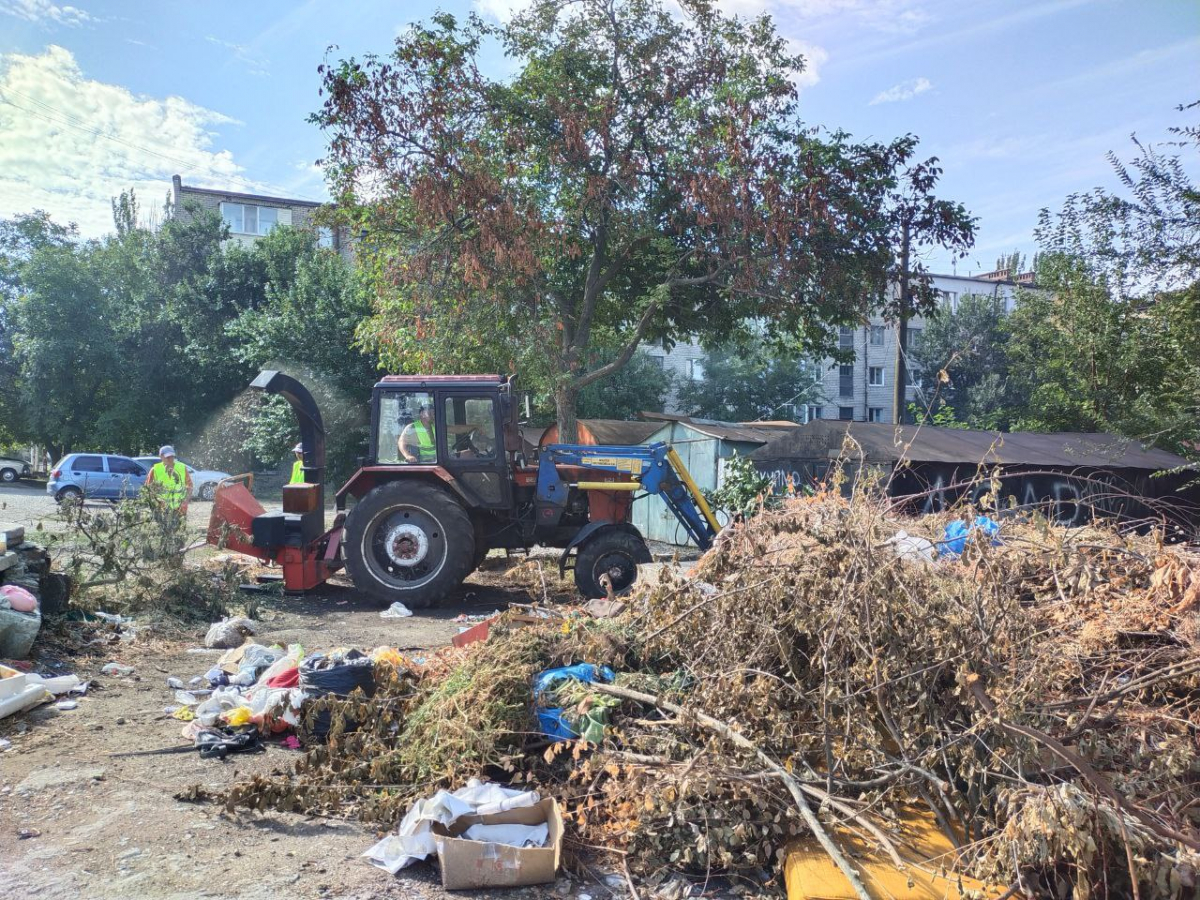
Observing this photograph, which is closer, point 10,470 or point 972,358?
point 10,470

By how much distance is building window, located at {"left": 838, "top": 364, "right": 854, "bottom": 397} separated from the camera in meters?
44.5

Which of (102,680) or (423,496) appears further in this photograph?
(423,496)

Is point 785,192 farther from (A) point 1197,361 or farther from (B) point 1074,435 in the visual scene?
(B) point 1074,435

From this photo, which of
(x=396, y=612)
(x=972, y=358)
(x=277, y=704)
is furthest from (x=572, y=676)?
(x=972, y=358)

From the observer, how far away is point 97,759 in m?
4.75

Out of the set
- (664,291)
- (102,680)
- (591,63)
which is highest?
(591,63)

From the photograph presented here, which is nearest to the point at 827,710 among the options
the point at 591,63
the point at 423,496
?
the point at 423,496

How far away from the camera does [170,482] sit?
33.7 feet

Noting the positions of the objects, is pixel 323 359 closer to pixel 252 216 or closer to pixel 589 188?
pixel 589 188

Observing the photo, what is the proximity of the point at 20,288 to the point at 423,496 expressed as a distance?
34768 millimetres

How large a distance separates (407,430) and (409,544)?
123 cm

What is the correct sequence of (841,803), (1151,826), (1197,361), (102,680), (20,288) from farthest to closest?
(20,288)
(1197,361)
(102,680)
(841,803)
(1151,826)

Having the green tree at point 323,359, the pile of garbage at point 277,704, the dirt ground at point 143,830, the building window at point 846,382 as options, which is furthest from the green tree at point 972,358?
the dirt ground at point 143,830

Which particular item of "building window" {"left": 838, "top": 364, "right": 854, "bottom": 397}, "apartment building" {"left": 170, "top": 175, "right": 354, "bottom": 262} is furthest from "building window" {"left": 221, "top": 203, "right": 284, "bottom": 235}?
"building window" {"left": 838, "top": 364, "right": 854, "bottom": 397}
